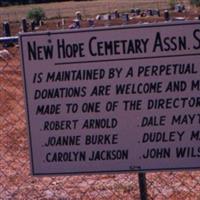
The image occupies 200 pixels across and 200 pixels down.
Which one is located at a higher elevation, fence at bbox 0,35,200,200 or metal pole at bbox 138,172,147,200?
metal pole at bbox 138,172,147,200

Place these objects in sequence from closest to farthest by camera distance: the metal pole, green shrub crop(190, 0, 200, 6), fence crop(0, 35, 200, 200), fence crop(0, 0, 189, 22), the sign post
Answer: the sign post
the metal pole
fence crop(0, 35, 200, 200)
green shrub crop(190, 0, 200, 6)
fence crop(0, 0, 189, 22)

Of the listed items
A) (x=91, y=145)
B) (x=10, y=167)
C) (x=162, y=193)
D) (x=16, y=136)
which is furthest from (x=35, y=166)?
(x=16, y=136)

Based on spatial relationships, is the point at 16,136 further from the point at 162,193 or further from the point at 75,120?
the point at 75,120

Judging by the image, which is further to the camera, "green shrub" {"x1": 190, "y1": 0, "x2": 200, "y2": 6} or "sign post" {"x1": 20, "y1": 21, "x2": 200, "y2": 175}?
"green shrub" {"x1": 190, "y1": 0, "x2": 200, "y2": 6}

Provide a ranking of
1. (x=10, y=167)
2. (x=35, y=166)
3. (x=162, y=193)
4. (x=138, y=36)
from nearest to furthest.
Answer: (x=138, y=36)
(x=35, y=166)
(x=162, y=193)
(x=10, y=167)

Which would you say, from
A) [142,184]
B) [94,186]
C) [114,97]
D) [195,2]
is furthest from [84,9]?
[114,97]

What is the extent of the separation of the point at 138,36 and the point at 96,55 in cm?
30

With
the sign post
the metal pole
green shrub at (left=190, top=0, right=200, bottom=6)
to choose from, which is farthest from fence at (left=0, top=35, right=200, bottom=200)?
green shrub at (left=190, top=0, right=200, bottom=6)

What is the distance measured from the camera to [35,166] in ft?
17.8

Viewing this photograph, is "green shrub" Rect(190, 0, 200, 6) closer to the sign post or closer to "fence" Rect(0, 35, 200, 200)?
"fence" Rect(0, 35, 200, 200)

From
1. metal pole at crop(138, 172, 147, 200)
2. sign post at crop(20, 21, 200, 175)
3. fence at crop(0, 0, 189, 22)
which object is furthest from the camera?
fence at crop(0, 0, 189, 22)

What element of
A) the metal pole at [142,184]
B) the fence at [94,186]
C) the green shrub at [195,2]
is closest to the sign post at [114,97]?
the metal pole at [142,184]

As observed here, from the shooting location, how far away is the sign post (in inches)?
200

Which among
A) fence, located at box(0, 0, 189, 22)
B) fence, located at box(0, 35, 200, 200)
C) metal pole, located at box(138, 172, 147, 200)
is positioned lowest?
fence, located at box(0, 0, 189, 22)
